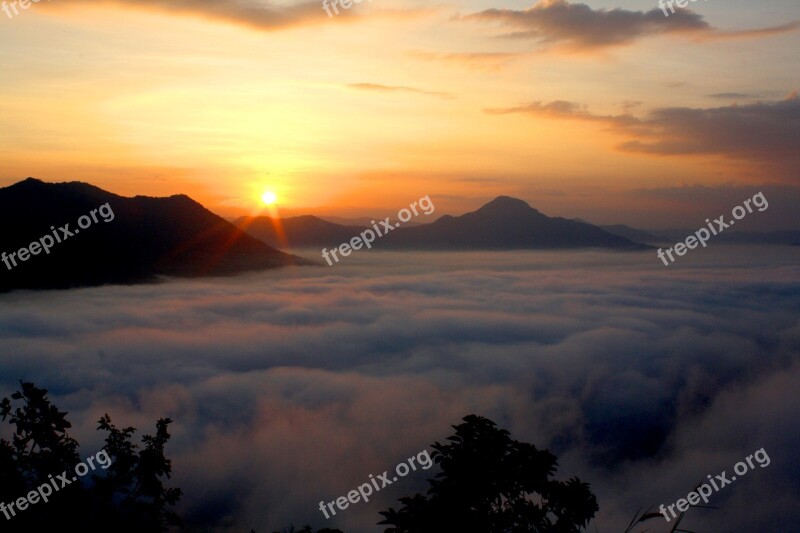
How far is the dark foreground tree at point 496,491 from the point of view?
36.3 feet

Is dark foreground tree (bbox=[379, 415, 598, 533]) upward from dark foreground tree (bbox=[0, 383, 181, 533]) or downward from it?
downward

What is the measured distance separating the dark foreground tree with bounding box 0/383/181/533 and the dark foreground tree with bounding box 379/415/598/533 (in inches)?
177

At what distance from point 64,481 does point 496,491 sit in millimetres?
7794

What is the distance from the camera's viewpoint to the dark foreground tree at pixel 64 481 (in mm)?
10883

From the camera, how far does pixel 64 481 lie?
38.1 feet

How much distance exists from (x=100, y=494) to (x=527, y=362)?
558ft

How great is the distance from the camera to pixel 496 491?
11375 mm

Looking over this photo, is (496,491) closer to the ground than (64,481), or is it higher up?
closer to the ground

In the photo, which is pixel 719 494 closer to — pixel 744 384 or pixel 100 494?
pixel 744 384

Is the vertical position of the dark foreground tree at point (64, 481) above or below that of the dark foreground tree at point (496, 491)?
above

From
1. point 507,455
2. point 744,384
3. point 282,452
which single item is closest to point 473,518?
point 507,455

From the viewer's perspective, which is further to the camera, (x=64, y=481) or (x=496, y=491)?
(x=64, y=481)

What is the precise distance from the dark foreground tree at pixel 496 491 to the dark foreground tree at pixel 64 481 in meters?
4.50

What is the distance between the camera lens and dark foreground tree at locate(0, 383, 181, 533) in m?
10.9
